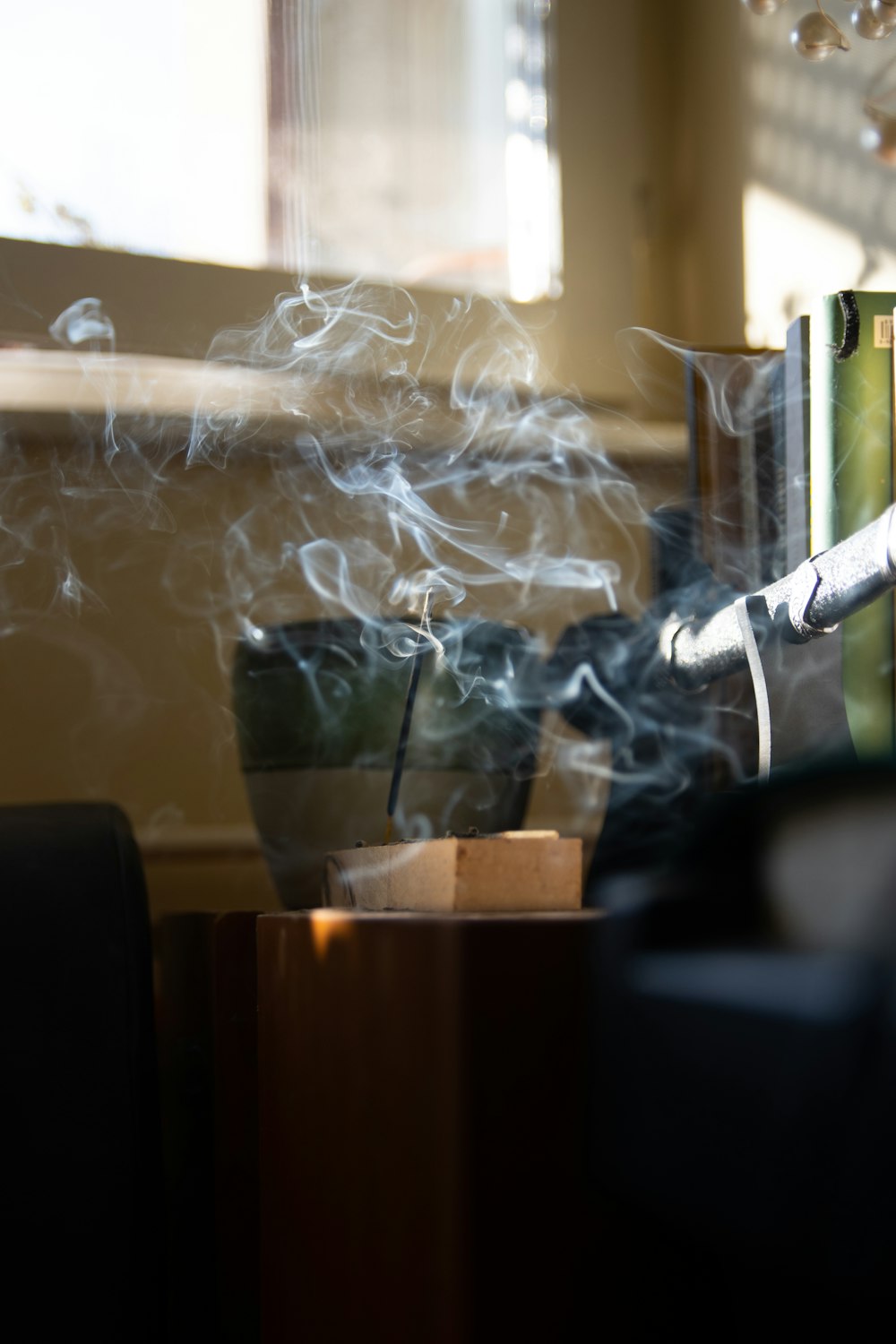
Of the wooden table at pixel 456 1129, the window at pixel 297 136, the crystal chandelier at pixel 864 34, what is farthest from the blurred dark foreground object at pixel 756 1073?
the window at pixel 297 136

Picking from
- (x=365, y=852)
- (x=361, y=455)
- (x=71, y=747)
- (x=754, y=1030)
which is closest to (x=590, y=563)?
(x=361, y=455)

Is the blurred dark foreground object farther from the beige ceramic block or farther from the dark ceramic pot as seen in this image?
the dark ceramic pot

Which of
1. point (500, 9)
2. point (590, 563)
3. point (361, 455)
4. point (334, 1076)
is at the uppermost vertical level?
point (500, 9)

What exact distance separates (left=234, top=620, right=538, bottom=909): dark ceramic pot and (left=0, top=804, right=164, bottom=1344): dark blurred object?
149mm

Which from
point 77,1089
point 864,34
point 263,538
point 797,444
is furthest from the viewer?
point 263,538

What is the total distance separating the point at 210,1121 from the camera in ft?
3.24

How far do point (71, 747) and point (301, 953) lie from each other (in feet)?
2.26

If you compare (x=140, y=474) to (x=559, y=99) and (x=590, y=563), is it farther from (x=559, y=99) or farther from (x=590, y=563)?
(x=559, y=99)

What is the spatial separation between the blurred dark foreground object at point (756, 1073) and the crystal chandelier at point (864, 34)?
86cm

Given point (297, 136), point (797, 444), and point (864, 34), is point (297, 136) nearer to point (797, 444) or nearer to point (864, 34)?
point (864, 34)

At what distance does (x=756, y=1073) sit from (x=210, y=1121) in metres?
0.66

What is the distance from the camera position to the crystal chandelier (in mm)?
1011

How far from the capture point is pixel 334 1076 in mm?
619

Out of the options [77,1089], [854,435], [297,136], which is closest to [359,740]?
[77,1089]
